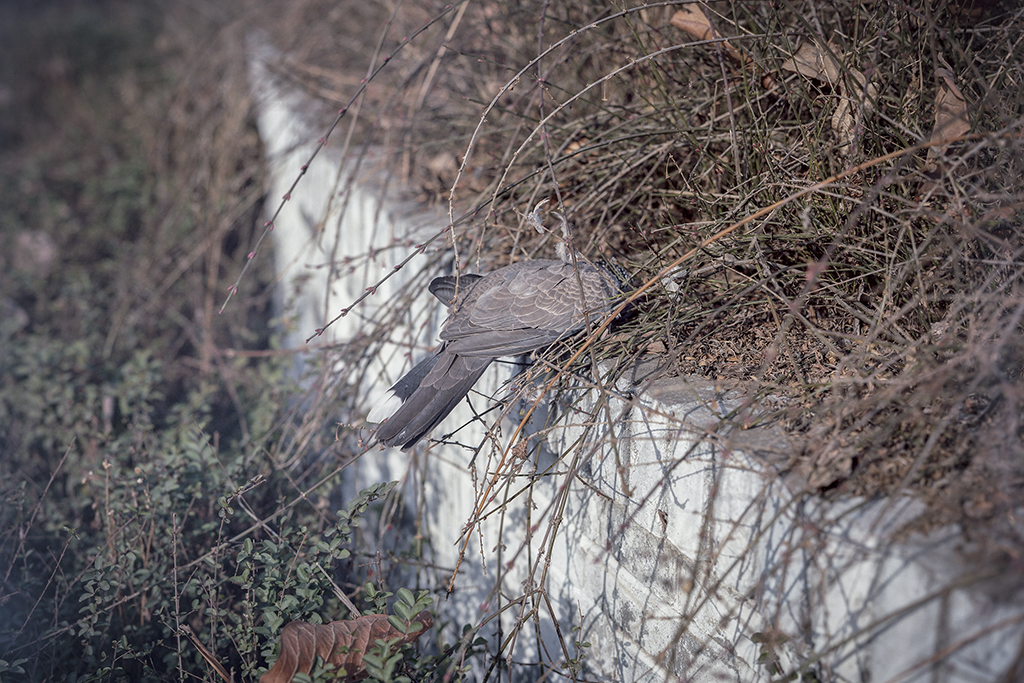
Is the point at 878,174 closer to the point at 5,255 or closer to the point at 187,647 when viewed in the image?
the point at 187,647

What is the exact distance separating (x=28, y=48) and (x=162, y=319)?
20.4 feet

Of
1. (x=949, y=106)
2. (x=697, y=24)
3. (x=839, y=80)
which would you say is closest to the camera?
(x=949, y=106)

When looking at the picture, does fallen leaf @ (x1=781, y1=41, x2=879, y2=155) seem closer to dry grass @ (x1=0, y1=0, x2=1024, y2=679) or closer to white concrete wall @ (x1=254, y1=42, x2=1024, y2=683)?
dry grass @ (x1=0, y1=0, x2=1024, y2=679)

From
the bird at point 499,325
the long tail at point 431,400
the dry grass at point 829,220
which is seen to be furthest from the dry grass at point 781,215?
the long tail at point 431,400

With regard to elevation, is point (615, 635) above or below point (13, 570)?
above

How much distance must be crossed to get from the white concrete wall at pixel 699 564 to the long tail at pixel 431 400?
0.77 ft

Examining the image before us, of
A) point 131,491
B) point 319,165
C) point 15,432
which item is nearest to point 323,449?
point 131,491

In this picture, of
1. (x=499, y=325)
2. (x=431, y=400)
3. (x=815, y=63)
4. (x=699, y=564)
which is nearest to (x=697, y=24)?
(x=815, y=63)

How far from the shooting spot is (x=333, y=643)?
1.65 m

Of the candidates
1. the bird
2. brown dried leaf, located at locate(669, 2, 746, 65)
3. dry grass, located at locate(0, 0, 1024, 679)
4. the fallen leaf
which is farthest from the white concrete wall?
brown dried leaf, located at locate(669, 2, 746, 65)

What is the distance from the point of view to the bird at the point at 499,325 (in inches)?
70.8

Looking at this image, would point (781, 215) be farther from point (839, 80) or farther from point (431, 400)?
point (431, 400)

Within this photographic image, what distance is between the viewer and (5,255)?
454 centimetres

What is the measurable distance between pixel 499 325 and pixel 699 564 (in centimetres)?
75
